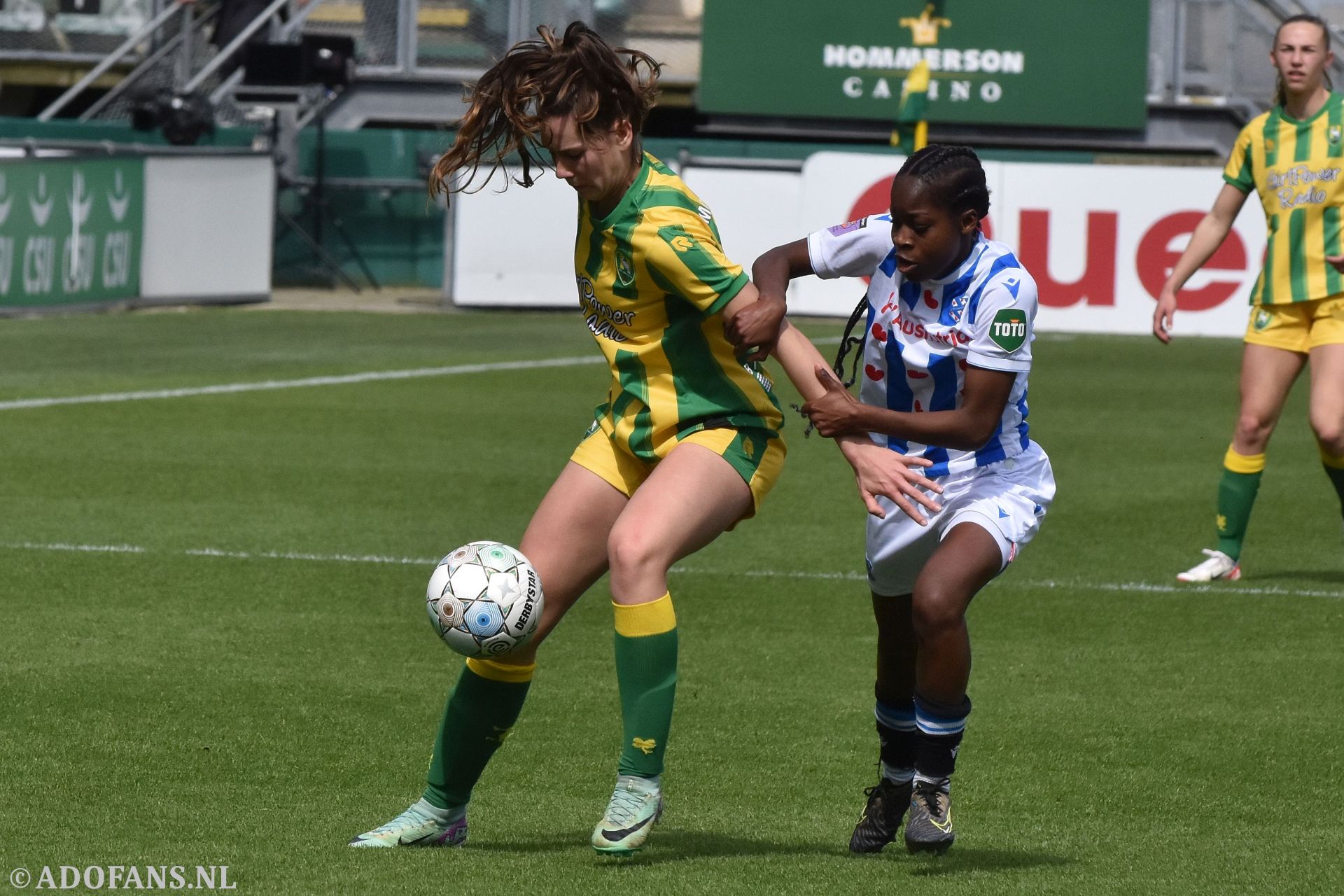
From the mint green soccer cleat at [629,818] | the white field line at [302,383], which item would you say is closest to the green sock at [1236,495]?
the mint green soccer cleat at [629,818]

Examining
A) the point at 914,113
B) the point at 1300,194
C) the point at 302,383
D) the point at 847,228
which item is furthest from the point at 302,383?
the point at 914,113

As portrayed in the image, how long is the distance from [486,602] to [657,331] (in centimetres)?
76

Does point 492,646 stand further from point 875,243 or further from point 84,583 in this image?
point 84,583

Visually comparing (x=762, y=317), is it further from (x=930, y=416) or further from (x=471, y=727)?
(x=471, y=727)

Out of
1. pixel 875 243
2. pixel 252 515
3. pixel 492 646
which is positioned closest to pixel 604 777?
pixel 492 646

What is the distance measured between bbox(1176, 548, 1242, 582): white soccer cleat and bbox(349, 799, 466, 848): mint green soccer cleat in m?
4.69

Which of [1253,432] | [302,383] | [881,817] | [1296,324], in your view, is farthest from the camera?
[302,383]

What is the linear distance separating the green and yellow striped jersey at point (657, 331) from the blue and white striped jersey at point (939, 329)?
302 millimetres

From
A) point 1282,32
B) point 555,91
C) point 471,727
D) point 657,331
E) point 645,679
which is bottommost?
point 471,727

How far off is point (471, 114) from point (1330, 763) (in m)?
3.10

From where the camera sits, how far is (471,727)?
4.95 m

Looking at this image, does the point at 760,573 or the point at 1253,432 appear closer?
the point at 1253,432

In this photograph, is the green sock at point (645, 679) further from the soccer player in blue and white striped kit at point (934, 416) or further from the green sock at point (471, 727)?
the soccer player in blue and white striped kit at point (934, 416)

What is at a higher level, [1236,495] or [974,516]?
[974,516]
